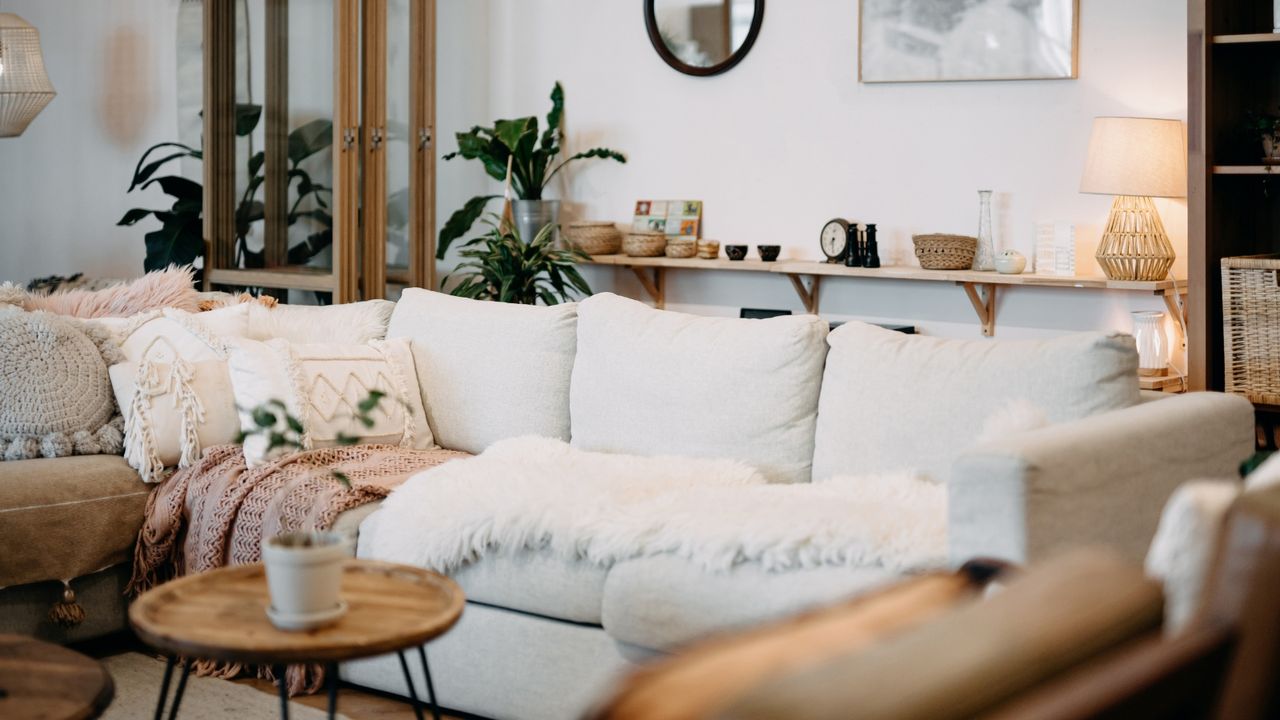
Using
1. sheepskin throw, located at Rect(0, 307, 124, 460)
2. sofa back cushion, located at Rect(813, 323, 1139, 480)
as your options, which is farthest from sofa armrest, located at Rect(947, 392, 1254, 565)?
sheepskin throw, located at Rect(0, 307, 124, 460)

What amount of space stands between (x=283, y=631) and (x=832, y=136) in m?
3.10

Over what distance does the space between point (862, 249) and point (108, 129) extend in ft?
12.2

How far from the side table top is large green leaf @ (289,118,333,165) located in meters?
2.67

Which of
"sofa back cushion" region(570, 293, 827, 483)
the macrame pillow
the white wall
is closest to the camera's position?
"sofa back cushion" region(570, 293, 827, 483)

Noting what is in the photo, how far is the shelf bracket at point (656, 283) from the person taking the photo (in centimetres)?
497

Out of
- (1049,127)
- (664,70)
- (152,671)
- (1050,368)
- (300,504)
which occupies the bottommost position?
(152,671)

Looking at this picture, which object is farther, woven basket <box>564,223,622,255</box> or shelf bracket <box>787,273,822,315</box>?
woven basket <box>564,223,622,255</box>

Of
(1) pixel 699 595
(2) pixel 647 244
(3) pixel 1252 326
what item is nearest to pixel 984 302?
(3) pixel 1252 326

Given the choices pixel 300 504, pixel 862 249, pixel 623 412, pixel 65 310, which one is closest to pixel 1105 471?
pixel 623 412

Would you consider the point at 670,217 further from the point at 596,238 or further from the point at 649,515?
the point at 649,515

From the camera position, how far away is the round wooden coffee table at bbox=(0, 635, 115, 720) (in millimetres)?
1674

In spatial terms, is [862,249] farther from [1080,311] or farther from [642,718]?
[642,718]

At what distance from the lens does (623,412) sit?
317 cm

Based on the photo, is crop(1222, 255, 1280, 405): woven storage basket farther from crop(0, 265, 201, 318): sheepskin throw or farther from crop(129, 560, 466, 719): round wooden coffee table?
crop(0, 265, 201, 318): sheepskin throw
